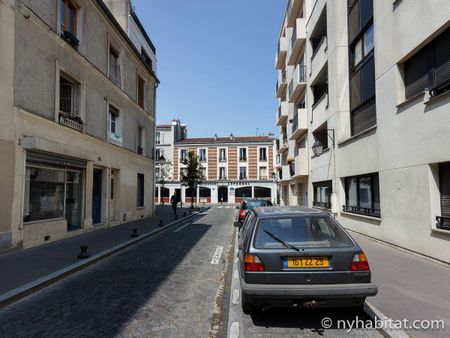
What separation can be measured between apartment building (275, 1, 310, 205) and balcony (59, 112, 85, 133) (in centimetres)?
1361

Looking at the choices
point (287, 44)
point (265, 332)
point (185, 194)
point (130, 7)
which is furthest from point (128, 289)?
point (185, 194)

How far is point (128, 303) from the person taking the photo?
4910 mm

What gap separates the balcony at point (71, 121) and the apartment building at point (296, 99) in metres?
13.6

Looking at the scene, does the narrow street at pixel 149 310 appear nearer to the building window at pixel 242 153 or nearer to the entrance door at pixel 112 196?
the entrance door at pixel 112 196

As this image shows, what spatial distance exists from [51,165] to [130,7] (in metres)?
13.2

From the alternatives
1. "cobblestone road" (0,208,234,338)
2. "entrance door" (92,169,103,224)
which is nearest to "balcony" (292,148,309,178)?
"entrance door" (92,169,103,224)

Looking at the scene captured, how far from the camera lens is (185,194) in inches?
1994

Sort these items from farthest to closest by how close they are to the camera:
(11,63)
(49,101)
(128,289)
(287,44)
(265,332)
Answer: (287,44), (49,101), (11,63), (128,289), (265,332)

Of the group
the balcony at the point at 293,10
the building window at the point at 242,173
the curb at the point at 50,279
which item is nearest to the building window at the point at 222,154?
the building window at the point at 242,173

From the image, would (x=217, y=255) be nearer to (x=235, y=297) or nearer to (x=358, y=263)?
(x=235, y=297)

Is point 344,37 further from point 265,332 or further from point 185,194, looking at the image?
point 185,194

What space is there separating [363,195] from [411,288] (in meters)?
7.15

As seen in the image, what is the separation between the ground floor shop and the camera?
162 feet

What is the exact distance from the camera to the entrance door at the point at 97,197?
14656mm
